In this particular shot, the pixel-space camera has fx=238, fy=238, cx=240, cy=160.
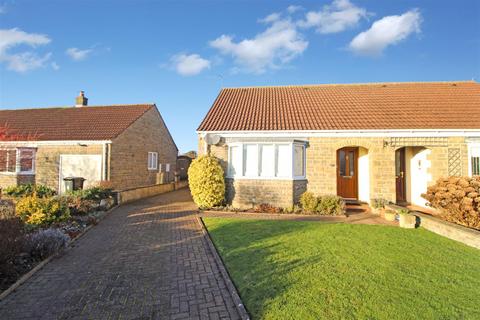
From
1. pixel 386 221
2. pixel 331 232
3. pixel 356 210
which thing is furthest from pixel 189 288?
pixel 356 210

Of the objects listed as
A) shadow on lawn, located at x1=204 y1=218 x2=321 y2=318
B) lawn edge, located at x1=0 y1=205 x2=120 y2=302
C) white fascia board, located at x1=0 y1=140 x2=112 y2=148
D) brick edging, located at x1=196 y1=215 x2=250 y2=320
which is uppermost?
white fascia board, located at x1=0 y1=140 x2=112 y2=148

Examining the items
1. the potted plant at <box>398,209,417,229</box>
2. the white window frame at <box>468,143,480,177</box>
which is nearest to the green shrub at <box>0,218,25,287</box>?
the potted plant at <box>398,209,417,229</box>

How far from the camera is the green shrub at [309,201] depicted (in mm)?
10141

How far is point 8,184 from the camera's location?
51.8 ft

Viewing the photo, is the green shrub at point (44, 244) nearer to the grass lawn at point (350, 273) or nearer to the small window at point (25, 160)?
the grass lawn at point (350, 273)

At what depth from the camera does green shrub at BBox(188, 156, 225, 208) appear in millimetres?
10711

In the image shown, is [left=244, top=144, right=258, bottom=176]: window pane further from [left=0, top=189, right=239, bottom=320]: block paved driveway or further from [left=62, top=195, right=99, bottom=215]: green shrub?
[left=62, top=195, right=99, bottom=215]: green shrub

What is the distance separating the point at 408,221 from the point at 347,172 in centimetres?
466

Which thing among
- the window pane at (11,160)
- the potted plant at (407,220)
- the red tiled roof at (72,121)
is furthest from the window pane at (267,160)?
the window pane at (11,160)

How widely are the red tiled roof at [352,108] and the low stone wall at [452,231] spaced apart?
4.76 m

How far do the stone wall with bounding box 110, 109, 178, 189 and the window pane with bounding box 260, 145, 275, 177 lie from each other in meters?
9.39

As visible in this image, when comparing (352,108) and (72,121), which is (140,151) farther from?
(352,108)

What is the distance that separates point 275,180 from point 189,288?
730 centimetres

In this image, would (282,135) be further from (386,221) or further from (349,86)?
(349,86)
